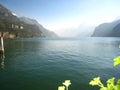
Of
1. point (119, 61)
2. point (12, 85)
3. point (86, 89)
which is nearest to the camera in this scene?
point (119, 61)

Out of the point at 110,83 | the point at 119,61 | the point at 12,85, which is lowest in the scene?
the point at 12,85

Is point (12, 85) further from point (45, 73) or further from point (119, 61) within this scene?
point (119, 61)

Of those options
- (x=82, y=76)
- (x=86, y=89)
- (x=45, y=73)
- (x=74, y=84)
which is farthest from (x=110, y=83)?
(x=45, y=73)

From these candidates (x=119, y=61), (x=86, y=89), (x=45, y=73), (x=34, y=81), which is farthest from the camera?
(x=45, y=73)

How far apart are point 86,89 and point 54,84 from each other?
13.4 feet

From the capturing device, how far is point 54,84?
17.6 metres

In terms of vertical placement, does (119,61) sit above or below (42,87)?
above

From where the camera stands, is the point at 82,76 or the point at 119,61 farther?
the point at 82,76

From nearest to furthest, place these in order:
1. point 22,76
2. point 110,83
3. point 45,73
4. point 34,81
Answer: point 110,83 → point 34,81 → point 22,76 → point 45,73

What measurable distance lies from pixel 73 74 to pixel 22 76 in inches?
310

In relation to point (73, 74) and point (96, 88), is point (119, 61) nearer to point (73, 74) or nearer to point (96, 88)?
point (96, 88)

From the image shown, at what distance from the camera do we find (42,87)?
54.4 feet

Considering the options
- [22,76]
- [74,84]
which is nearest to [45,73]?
[22,76]

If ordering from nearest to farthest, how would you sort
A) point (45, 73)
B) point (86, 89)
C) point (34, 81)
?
point (86, 89), point (34, 81), point (45, 73)
